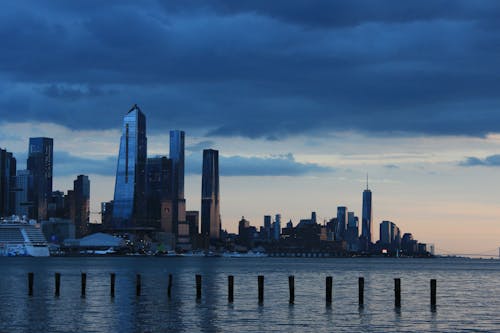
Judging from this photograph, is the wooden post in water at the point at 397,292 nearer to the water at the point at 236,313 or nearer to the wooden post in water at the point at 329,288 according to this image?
the water at the point at 236,313

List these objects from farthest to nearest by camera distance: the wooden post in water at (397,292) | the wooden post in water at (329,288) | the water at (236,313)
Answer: the wooden post in water at (329,288) → the wooden post in water at (397,292) → the water at (236,313)

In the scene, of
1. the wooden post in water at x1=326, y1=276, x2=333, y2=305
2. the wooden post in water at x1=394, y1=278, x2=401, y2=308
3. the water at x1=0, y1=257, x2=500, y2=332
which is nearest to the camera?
the water at x1=0, y1=257, x2=500, y2=332

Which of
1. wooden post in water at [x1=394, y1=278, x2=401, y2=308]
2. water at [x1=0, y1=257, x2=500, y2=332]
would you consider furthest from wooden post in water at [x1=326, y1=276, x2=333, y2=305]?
wooden post in water at [x1=394, y1=278, x2=401, y2=308]

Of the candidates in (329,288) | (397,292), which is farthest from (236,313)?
(397,292)

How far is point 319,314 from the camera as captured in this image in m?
74.0

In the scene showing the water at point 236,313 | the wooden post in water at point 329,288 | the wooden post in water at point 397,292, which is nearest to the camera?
the water at point 236,313

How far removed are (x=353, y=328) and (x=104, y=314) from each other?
20030mm

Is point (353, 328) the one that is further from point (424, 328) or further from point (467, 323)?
point (467, 323)

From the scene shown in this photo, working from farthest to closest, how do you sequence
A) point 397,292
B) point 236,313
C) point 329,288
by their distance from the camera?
point 329,288 < point 397,292 < point 236,313

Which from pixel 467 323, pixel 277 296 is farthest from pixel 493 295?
pixel 467 323

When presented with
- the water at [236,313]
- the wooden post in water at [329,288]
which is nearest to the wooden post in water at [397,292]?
the water at [236,313]

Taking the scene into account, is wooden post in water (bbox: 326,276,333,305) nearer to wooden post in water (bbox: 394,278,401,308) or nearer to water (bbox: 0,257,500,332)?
water (bbox: 0,257,500,332)

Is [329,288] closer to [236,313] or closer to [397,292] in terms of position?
[397,292]

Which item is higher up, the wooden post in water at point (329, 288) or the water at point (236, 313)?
the wooden post in water at point (329, 288)
